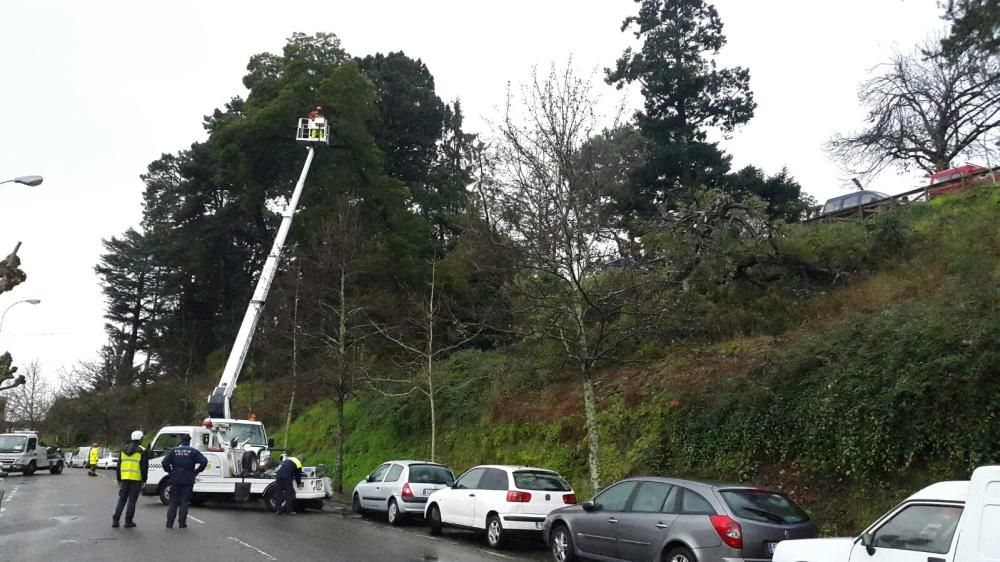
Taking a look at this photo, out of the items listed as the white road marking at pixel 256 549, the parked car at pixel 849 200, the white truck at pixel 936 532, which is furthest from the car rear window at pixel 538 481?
the parked car at pixel 849 200

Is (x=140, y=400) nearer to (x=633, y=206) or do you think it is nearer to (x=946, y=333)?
(x=633, y=206)

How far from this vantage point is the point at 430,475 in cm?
1844

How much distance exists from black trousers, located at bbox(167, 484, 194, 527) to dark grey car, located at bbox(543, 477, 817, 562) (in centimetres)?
827

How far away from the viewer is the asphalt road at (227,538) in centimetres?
1223

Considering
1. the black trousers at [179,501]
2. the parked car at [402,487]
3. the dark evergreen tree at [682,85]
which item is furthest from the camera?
the dark evergreen tree at [682,85]

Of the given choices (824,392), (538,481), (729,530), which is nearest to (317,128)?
(538,481)

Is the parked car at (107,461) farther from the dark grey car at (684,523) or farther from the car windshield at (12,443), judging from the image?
the dark grey car at (684,523)

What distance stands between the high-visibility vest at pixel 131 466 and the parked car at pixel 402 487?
5620mm

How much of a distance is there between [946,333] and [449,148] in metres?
40.7

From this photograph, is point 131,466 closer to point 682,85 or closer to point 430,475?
point 430,475

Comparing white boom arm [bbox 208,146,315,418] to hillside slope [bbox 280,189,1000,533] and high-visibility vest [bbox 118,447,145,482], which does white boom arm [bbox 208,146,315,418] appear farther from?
high-visibility vest [bbox 118,447,145,482]

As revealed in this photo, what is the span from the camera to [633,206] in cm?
3008

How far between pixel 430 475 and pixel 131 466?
21.7ft

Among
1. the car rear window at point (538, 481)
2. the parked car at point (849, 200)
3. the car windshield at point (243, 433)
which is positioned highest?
the parked car at point (849, 200)
